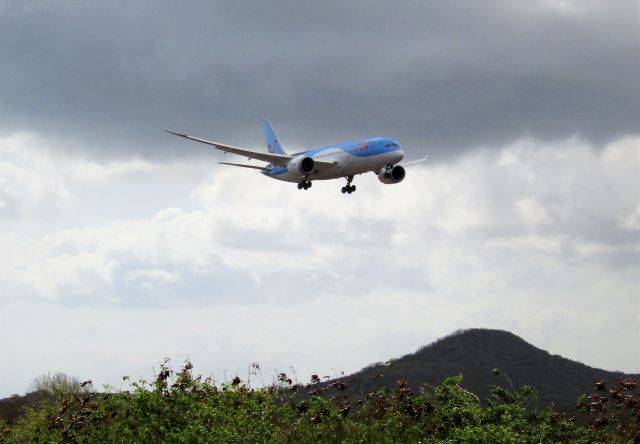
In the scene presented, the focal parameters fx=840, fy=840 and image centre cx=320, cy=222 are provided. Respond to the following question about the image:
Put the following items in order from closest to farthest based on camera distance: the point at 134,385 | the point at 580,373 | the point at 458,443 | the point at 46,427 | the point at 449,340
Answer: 1. the point at 458,443
2. the point at 134,385
3. the point at 46,427
4. the point at 580,373
5. the point at 449,340

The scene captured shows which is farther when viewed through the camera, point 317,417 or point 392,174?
point 392,174

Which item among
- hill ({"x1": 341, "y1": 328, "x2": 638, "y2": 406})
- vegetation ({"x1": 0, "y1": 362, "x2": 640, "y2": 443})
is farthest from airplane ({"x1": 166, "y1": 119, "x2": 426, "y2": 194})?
vegetation ({"x1": 0, "y1": 362, "x2": 640, "y2": 443})

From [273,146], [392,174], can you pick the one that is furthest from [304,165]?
[273,146]

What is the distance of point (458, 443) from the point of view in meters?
22.3

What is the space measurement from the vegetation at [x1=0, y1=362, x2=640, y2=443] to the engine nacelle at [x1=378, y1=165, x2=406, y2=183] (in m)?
31.0

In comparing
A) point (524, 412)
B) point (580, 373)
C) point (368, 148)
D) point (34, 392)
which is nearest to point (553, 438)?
point (524, 412)

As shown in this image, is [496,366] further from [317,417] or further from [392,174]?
[317,417]

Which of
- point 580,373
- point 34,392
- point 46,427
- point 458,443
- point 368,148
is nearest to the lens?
point 458,443

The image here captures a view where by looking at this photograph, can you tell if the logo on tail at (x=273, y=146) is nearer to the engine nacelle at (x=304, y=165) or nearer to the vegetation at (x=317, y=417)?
the engine nacelle at (x=304, y=165)

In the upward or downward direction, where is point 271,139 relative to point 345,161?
upward

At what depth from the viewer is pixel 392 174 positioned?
5562 cm

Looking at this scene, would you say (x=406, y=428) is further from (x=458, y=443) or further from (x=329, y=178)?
(x=329, y=178)

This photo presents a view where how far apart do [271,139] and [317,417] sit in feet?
215

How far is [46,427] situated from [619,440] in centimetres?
1719
